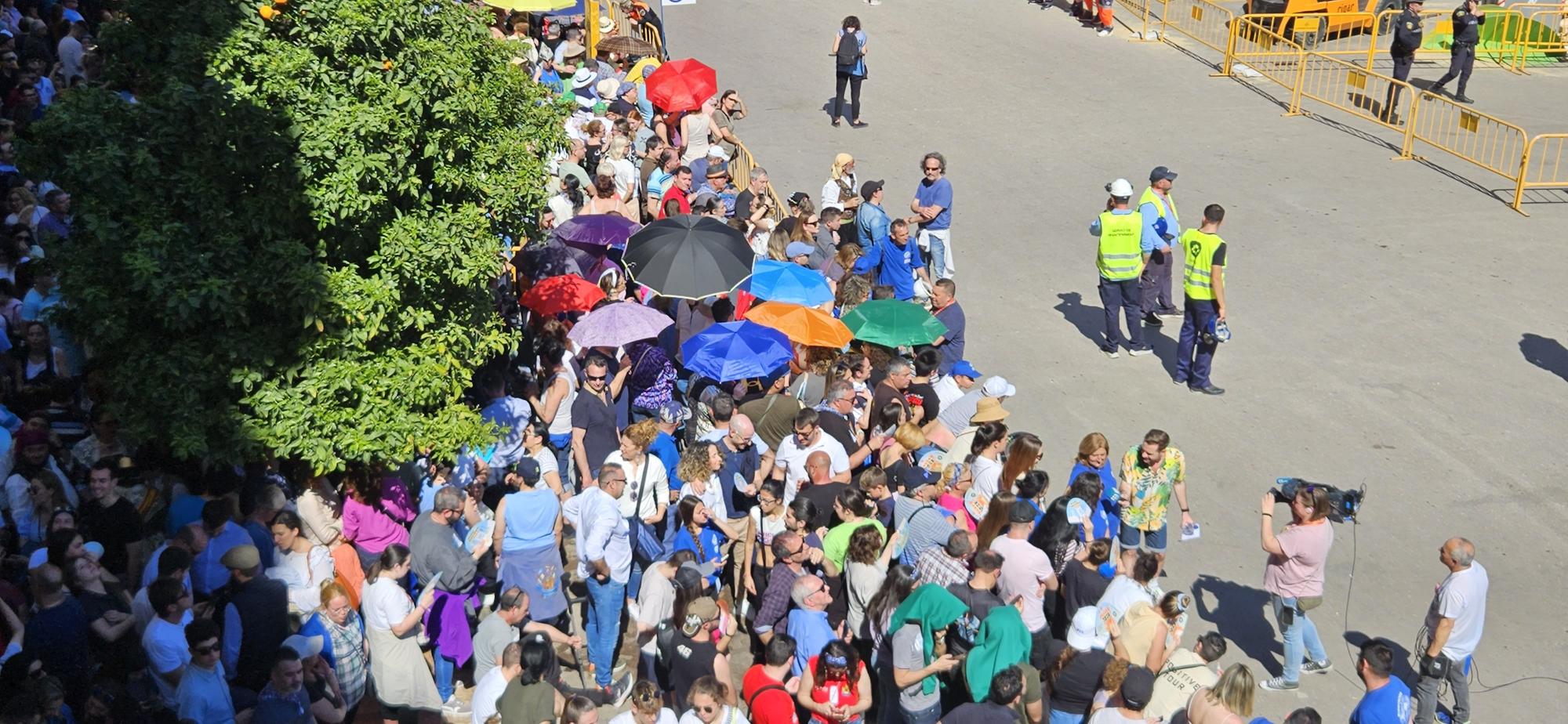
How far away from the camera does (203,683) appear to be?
24.5ft

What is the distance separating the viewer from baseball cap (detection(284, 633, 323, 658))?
25.7 ft

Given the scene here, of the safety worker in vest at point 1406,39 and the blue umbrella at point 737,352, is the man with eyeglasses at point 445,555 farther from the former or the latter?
the safety worker in vest at point 1406,39

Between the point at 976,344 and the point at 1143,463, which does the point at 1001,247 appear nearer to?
the point at 976,344

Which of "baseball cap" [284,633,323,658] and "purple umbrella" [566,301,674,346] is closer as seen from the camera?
"baseball cap" [284,633,323,658]

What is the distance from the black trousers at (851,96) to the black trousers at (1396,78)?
7.46 meters

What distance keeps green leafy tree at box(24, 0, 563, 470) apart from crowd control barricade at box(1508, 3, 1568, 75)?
21.5 metres

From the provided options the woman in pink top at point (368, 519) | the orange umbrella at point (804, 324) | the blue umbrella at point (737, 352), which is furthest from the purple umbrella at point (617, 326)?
the woman in pink top at point (368, 519)

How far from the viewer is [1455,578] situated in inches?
338

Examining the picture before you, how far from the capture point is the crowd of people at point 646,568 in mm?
7723

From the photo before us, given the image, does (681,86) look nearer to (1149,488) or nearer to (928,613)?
(1149,488)

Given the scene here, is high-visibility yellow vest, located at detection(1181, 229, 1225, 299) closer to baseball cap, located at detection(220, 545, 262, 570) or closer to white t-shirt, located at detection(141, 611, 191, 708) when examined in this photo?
baseball cap, located at detection(220, 545, 262, 570)

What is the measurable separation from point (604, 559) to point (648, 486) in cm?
65

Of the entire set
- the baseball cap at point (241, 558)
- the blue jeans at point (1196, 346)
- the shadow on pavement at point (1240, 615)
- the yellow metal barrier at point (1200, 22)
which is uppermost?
the yellow metal barrier at point (1200, 22)

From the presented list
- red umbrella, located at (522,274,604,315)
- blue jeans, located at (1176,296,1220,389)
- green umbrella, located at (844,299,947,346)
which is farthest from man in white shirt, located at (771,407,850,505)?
blue jeans, located at (1176,296,1220,389)
